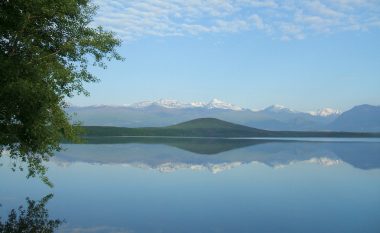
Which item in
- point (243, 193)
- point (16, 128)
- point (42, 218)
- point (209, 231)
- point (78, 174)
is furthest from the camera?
point (78, 174)

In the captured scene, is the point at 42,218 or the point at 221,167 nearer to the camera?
the point at 42,218

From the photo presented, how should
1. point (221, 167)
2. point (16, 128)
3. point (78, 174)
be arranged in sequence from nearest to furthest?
point (16, 128) → point (78, 174) → point (221, 167)

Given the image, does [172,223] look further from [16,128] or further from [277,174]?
[277,174]

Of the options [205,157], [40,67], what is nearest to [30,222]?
[40,67]

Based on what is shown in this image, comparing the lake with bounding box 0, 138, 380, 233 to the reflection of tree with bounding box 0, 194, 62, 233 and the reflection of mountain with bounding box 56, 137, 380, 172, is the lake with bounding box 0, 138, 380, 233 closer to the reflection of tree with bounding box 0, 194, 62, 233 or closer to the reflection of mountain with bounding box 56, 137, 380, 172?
the reflection of tree with bounding box 0, 194, 62, 233

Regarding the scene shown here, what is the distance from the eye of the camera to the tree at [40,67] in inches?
1094

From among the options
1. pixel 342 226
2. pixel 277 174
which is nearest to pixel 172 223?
pixel 342 226

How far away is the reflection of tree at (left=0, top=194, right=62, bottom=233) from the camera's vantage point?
22.6 m

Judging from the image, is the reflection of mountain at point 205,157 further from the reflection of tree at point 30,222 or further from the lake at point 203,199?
the reflection of tree at point 30,222

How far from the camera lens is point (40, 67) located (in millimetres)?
30500

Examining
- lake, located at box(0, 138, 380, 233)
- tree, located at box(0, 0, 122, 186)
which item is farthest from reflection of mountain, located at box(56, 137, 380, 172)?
tree, located at box(0, 0, 122, 186)

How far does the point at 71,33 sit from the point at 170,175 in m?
24.6

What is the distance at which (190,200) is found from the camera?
34.6 meters

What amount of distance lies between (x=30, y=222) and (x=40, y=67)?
1172cm
